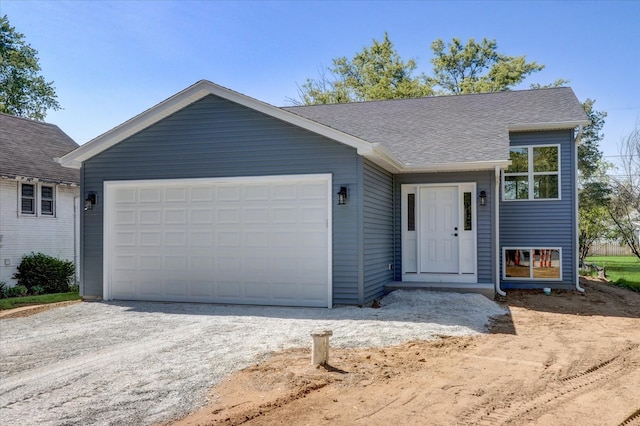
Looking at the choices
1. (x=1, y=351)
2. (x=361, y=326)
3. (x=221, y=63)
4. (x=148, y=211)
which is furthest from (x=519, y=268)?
(x=221, y=63)

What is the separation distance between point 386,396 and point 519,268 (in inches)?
371

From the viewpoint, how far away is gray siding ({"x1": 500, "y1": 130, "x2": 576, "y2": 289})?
12.6 m

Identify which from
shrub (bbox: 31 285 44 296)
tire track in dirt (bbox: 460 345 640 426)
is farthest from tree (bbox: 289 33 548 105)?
tire track in dirt (bbox: 460 345 640 426)

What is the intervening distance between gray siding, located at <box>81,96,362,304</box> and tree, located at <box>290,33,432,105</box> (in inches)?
756

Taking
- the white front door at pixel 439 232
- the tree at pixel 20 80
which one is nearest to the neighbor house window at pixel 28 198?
the white front door at pixel 439 232

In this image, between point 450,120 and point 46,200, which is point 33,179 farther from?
point 450,120

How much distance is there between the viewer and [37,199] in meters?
15.2

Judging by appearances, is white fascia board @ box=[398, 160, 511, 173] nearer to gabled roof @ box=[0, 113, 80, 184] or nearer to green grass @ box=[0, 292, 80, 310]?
green grass @ box=[0, 292, 80, 310]

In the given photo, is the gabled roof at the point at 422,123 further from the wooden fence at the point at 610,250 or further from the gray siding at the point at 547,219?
the wooden fence at the point at 610,250

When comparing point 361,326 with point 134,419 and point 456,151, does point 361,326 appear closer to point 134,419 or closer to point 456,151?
point 134,419

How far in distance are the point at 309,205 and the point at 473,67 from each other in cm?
2331

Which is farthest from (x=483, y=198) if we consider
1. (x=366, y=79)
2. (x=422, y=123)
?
(x=366, y=79)

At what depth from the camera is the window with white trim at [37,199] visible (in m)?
14.9

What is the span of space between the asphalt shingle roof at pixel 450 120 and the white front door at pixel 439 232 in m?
0.80
